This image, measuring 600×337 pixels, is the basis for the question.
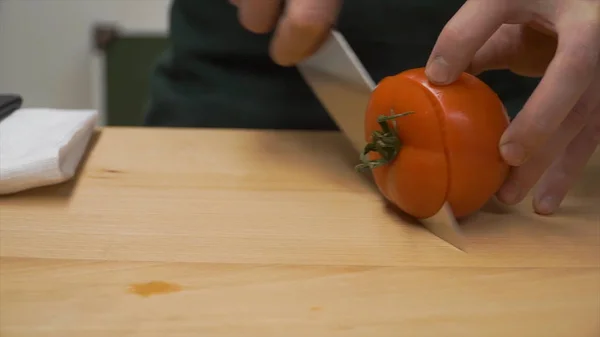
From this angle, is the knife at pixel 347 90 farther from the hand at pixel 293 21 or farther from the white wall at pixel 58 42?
the white wall at pixel 58 42

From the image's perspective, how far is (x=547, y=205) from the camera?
57 centimetres

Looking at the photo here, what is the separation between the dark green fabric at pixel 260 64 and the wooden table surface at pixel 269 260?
0.63ft

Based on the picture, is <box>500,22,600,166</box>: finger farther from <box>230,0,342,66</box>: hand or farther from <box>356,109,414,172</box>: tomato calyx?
<box>230,0,342,66</box>: hand

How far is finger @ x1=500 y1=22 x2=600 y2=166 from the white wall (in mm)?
1337

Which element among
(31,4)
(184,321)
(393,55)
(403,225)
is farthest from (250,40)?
(31,4)

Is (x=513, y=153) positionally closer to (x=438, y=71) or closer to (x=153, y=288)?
(x=438, y=71)

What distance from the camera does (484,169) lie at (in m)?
0.51

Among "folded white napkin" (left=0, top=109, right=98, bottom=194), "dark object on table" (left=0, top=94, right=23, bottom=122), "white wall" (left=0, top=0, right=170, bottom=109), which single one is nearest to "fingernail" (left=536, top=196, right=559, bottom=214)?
"folded white napkin" (left=0, top=109, right=98, bottom=194)

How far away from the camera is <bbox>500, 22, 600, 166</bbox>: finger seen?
47 centimetres

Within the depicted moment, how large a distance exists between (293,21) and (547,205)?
0.28 metres

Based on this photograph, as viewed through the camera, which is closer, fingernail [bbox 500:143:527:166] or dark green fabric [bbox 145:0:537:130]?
fingernail [bbox 500:143:527:166]

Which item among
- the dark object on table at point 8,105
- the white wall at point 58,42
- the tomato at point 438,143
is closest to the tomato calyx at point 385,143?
the tomato at point 438,143

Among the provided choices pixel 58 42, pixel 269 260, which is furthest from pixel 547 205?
pixel 58 42

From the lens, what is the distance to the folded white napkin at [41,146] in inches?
22.3
